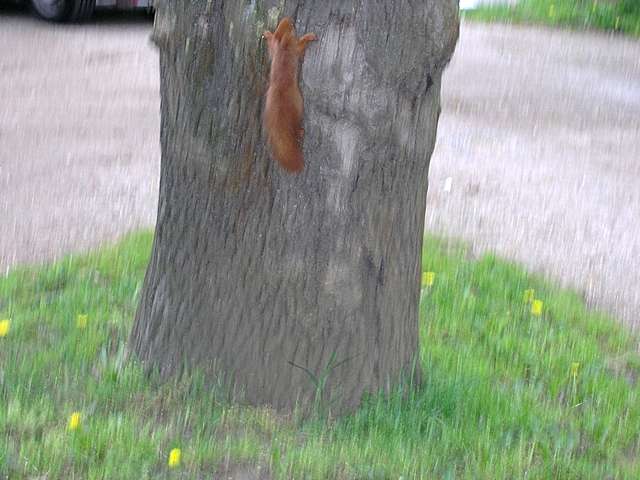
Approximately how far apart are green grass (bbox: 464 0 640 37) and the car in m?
4.54

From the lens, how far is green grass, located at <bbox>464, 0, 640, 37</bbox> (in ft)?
41.4

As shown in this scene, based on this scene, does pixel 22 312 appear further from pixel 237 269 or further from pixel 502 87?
pixel 502 87

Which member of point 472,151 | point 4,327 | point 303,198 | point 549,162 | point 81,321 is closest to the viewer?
point 303,198

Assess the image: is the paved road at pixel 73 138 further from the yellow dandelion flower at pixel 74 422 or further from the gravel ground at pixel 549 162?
the yellow dandelion flower at pixel 74 422

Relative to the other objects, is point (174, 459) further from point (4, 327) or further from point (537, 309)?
point (537, 309)

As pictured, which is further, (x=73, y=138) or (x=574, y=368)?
(x=73, y=138)

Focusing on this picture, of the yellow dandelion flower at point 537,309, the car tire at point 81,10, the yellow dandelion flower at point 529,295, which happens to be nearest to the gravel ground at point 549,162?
the yellow dandelion flower at point 529,295

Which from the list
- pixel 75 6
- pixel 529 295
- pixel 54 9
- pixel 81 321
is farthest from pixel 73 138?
pixel 54 9

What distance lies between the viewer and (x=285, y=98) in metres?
3.09

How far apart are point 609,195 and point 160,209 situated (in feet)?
13.2

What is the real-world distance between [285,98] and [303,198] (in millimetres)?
332

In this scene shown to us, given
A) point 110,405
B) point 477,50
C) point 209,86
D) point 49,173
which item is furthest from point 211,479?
point 477,50

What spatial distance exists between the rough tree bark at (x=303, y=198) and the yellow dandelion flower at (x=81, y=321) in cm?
63

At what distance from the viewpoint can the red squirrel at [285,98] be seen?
3068 mm
